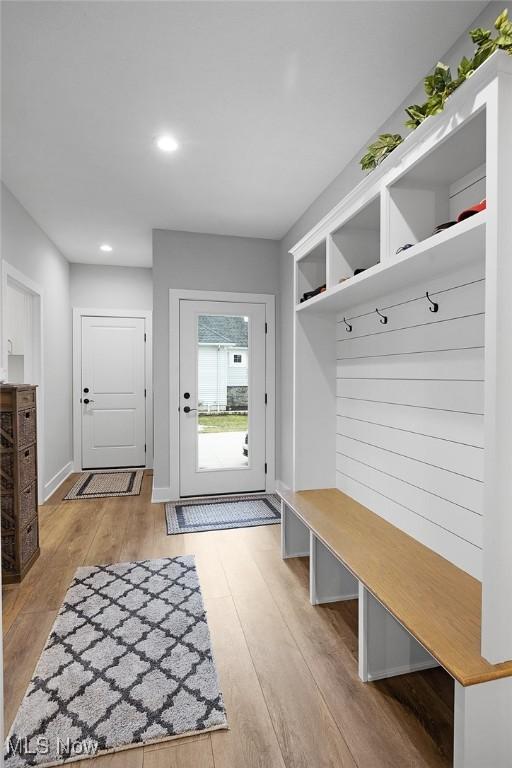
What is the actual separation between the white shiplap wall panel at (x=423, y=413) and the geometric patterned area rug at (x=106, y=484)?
2829mm

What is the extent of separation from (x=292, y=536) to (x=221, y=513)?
112 centimetres

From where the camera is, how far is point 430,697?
1.65m

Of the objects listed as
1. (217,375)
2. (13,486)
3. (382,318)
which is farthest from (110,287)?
(382,318)

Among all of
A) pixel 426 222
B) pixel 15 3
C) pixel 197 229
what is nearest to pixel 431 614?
pixel 426 222

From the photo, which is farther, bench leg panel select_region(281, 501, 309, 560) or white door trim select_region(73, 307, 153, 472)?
white door trim select_region(73, 307, 153, 472)

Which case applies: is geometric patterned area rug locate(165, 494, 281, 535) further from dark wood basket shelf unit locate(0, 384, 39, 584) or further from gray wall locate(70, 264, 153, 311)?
gray wall locate(70, 264, 153, 311)

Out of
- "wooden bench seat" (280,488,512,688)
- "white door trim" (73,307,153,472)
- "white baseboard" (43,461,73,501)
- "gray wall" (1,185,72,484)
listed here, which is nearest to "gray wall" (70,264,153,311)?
"white door trim" (73,307,153,472)

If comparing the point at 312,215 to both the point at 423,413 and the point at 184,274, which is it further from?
the point at 423,413

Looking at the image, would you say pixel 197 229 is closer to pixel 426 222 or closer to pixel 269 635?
pixel 426 222

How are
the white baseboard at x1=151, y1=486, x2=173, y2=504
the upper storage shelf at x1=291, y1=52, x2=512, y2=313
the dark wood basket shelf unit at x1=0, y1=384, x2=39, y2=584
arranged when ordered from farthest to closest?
the white baseboard at x1=151, y1=486, x2=173, y2=504 → the dark wood basket shelf unit at x1=0, y1=384, x2=39, y2=584 → the upper storage shelf at x1=291, y1=52, x2=512, y2=313

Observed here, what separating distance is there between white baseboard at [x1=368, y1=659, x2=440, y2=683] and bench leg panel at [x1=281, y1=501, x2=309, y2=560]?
1.10 metres

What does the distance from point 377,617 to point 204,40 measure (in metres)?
2.49

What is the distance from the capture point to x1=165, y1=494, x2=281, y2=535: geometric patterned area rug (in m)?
3.50

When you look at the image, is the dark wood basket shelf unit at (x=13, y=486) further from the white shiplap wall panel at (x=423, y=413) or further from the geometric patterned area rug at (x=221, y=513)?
the white shiplap wall panel at (x=423, y=413)
